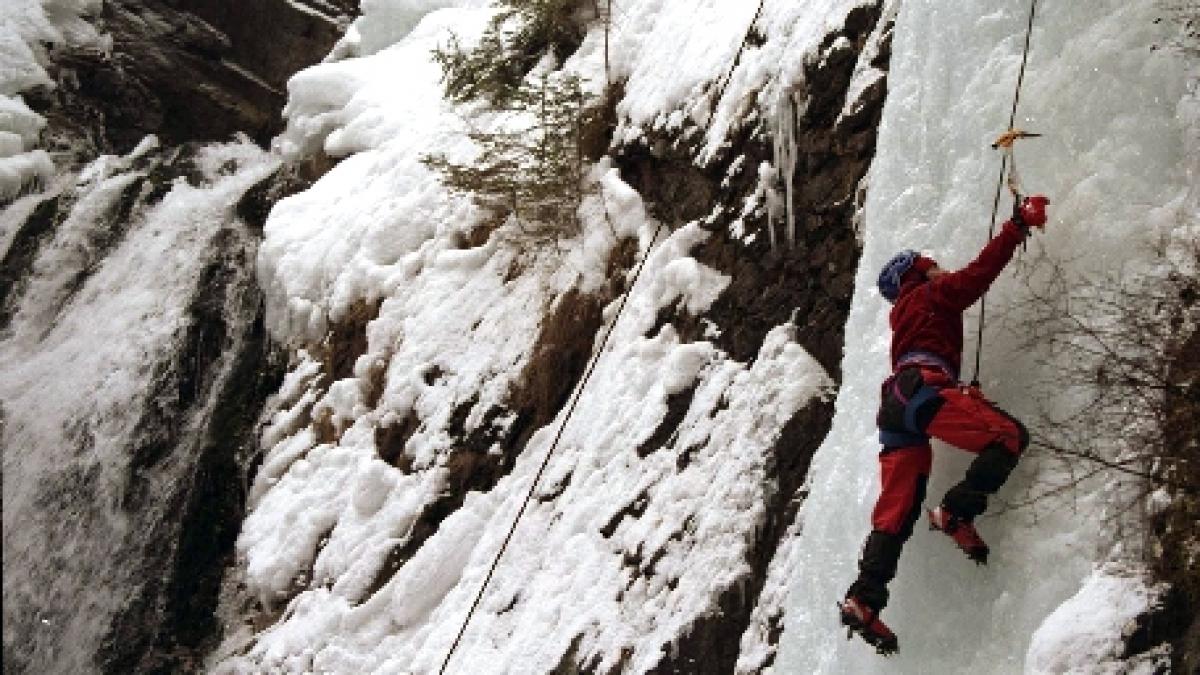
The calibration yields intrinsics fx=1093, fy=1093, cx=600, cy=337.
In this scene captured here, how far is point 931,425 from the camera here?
325 cm

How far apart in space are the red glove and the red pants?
1.72ft

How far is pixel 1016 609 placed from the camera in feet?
9.73

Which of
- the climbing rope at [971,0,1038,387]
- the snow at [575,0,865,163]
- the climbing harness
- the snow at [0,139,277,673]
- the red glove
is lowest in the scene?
the snow at [0,139,277,673]

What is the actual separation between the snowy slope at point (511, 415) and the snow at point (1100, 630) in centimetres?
159

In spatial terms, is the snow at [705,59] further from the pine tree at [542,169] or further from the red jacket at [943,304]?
the red jacket at [943,304]

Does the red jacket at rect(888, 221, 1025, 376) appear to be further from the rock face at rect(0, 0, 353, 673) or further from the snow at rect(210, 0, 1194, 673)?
the rock face at rect(0, 0, 353, 673)

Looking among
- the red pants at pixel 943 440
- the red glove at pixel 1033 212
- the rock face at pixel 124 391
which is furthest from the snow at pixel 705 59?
the rock face at pixel 124 391

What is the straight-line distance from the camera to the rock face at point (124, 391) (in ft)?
28.2

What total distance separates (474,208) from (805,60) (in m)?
3.66

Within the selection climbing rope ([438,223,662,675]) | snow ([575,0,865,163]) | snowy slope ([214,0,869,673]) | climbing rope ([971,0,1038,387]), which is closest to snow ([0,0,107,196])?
snowy slope ([214,0,869,673])

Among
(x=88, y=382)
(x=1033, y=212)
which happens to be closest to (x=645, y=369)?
(x=1033, y=212)

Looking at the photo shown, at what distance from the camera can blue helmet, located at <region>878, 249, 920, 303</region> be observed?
3.56 metres

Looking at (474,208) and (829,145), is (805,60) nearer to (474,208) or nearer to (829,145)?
(829,145)

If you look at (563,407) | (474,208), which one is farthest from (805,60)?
→ (474,208)
